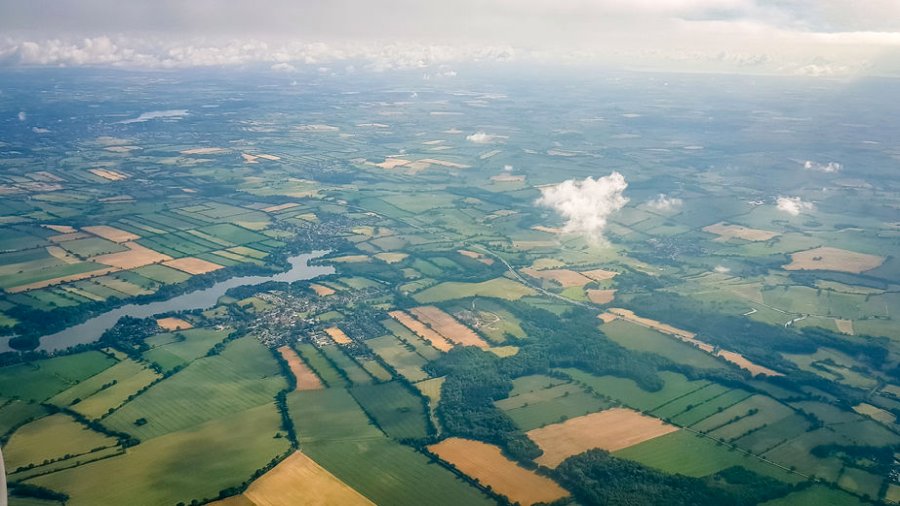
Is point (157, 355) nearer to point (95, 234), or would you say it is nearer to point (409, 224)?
point (95, 234)

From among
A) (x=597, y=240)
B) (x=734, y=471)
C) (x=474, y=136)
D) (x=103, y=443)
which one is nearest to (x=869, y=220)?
(x=597, y=240)

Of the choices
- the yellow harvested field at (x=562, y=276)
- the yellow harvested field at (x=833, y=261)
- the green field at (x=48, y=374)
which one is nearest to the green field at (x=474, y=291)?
the yellow harvested field at (x=562, y=276)

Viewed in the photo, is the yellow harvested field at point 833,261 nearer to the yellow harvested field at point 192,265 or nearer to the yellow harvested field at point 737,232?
the yellow harvested field at point 737,232

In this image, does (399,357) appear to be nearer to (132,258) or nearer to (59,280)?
(59,280)

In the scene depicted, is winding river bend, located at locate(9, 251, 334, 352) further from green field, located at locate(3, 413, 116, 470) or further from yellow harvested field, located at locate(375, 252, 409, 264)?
green field, located at locate(3, 413, 116, 470)

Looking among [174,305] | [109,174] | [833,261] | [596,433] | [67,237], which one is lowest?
[596,433]

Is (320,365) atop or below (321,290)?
below

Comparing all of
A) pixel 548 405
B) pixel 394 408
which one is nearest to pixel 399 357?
pixel 394 408
